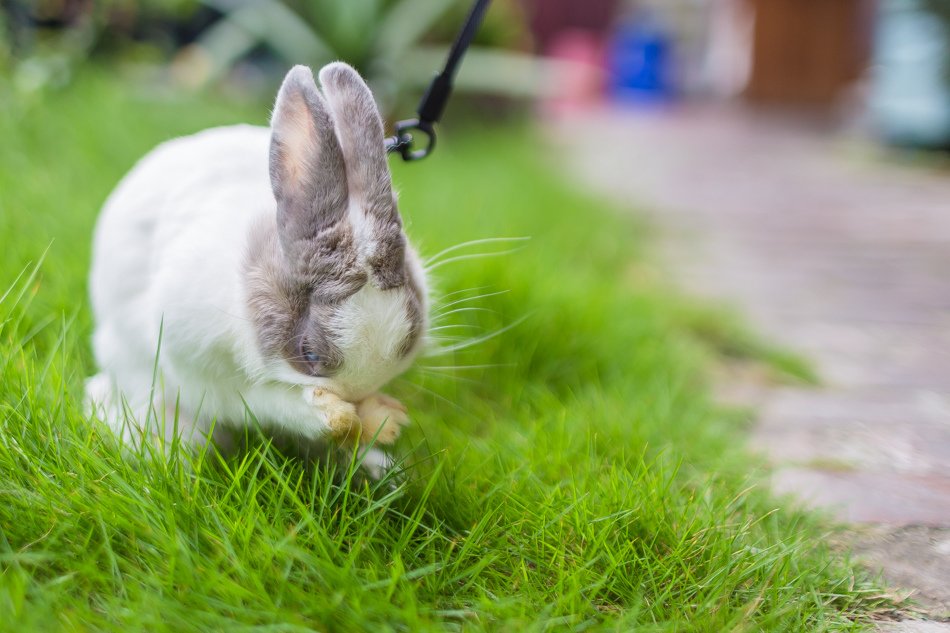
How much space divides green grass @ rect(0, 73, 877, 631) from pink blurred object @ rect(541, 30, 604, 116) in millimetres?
7910

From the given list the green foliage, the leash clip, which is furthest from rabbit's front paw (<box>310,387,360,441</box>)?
the green foliage

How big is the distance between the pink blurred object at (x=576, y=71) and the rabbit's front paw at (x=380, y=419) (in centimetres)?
839

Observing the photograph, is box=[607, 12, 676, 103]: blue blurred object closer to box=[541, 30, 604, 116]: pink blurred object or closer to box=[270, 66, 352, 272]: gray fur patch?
box=[541, 30, 604, 116]: pink blurred object

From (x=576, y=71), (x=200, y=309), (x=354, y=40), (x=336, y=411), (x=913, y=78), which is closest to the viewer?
(x=336, y=411)

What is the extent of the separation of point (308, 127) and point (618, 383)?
1188mm

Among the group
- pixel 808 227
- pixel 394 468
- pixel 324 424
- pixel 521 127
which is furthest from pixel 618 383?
pixel 521 127

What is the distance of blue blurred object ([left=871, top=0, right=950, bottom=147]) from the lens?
5.91 m

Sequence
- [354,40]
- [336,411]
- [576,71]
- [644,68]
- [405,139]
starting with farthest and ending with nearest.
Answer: [644,68] < [576,71] < [354,40] < [405,139] < [336,411]

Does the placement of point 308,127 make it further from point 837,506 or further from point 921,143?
point 921,143

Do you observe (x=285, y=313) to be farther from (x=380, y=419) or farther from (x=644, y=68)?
(x=644, y=68)

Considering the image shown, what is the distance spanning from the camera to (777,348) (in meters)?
2.64

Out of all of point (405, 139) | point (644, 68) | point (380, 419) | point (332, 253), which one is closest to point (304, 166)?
point (332, 253)

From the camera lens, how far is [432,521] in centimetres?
143

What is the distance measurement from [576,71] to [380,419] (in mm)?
10268
